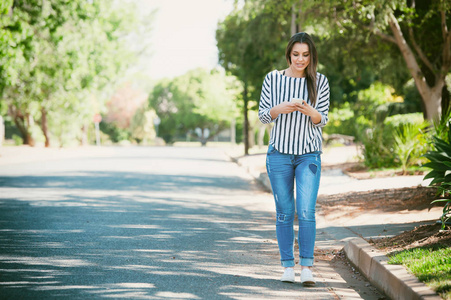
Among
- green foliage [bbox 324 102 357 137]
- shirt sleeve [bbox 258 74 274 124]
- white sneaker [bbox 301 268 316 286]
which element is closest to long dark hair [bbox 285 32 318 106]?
shirt sleeve [bbox 258 74 274 124]

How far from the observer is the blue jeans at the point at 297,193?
501 centimetres

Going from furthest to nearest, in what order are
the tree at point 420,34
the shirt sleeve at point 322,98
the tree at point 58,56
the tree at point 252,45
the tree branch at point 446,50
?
the tree at point 58,56
the tree at point 252,45
the tree branch at point 446,50
the tree at point 420,34
the shirt sleeve at point 322,98

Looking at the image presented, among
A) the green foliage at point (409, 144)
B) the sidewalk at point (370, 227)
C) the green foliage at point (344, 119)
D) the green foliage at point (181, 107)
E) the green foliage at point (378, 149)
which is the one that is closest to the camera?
the sidewalk at point (370, 227)

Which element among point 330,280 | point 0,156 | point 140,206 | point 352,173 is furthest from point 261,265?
point 0,156

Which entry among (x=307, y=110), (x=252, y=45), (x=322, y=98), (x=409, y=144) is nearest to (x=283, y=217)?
(x=307, y=110)

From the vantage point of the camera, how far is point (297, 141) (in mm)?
4996

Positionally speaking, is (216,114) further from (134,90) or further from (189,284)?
(189,284)

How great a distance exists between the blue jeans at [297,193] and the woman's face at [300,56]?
72 centimetres

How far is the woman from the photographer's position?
16.4 ft

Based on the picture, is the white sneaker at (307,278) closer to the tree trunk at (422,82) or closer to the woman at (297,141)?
the woman at (297,141)

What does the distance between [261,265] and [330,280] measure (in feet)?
2.51

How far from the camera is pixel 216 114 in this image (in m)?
60.0

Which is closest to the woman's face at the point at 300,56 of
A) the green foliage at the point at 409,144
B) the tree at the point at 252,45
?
the green foliage at the point at 409,144

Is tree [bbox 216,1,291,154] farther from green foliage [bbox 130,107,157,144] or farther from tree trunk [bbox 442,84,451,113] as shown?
green foliage [bbox 130,107,157,144]
